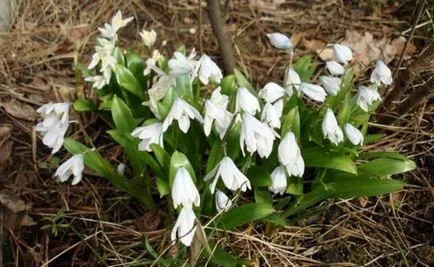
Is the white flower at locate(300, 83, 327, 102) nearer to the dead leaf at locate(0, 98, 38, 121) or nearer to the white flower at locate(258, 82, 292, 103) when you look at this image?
the white flower at locate(258, 82, 292, 103)

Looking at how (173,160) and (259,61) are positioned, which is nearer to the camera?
(173,160)

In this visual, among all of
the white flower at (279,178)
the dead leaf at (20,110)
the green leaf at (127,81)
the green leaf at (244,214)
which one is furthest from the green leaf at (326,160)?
the dead leaf at (20,110)

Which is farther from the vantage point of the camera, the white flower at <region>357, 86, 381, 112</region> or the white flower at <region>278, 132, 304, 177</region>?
the white flower at <region>357, 86, 381, 112</region>

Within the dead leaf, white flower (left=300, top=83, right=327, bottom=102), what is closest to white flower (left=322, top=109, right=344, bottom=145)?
white flower (left=300, top=83, right=327, bottom=102)

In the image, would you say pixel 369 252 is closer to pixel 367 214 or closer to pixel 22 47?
pixel 367 214

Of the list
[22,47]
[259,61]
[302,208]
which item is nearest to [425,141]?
[302,208]

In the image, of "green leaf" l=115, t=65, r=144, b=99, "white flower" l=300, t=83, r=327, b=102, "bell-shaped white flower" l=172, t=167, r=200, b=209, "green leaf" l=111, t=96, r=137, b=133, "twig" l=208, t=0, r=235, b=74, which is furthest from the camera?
"twig" l=208, t=0, r=235, b=74

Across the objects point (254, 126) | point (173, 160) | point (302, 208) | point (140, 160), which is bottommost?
point (302, 208)
